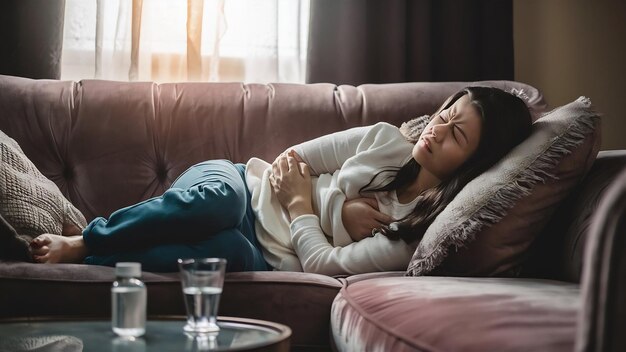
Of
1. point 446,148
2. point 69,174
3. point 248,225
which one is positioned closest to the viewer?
point 446,148

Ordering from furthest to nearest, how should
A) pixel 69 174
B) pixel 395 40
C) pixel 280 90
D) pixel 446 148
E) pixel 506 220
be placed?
pixel 395 40
pixel 280 90
pixel 69 174
pixel 446 148
pixel 506 220

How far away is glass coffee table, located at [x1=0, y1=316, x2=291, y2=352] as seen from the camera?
96cm

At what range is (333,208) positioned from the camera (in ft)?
6.03

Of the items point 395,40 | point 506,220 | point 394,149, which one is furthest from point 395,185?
point 395,40

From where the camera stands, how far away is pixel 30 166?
1.81 meters

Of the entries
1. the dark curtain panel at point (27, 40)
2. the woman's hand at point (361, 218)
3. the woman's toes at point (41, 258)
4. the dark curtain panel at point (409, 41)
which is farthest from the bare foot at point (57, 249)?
the dark curtain panel at point (409, 41)

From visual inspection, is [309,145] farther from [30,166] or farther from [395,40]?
[395,40]

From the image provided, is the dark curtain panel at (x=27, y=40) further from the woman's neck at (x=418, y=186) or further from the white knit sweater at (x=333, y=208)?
the woman's neck at (x=418, y=186)

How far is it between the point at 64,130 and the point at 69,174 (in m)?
0.12

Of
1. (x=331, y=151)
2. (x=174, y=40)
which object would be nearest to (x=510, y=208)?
(x=331, y=151)

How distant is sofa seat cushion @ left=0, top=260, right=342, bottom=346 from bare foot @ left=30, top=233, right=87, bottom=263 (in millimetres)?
89

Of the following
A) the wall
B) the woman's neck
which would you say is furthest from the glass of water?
the wall

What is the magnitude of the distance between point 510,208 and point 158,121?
1018mm

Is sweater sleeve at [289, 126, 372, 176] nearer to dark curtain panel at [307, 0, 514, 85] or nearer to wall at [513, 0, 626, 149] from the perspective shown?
dark curtain panel at [307, 0, 514, 85]
